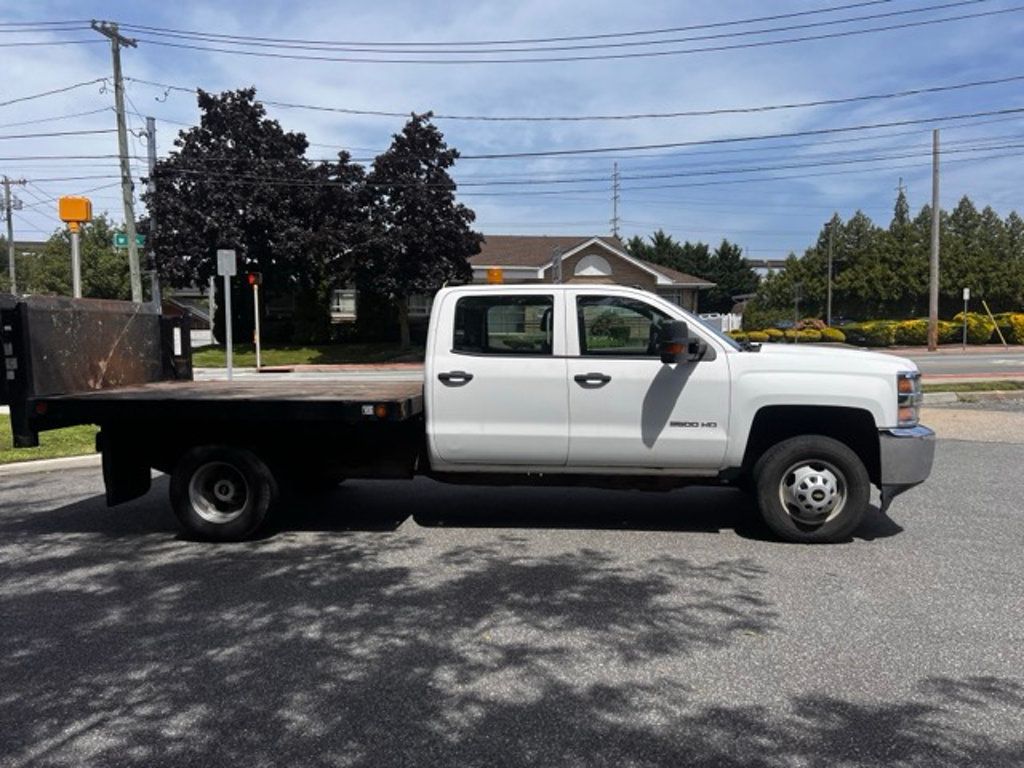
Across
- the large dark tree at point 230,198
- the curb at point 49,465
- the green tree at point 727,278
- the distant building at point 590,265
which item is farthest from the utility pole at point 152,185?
the green tree at point 727,278

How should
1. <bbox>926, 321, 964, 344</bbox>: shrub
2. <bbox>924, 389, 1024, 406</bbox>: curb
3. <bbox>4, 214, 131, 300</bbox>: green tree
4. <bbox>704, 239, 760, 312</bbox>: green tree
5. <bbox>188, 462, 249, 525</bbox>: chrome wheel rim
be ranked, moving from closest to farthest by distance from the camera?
<bbox>188, 462, 249, 525</bbox>: chrome wheel rim < <bbox>924, 389, 1024, 406</bbox>: curb < <bbox>926, 321, 964, 344</bbox>: shrub < <bbox>4, 214, 131, 300</bbox>: green tree < <bbox>704, 239, 760, 312</bbox>: green tree

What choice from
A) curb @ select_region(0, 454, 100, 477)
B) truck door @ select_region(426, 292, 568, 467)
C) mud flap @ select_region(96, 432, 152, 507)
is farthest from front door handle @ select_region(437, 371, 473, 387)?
curb @ select_region(0, 454, 100, 477)

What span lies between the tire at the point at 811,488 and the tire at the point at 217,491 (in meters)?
3.72

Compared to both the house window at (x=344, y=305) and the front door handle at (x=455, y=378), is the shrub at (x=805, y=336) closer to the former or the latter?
the house window at (x=344, y=305)

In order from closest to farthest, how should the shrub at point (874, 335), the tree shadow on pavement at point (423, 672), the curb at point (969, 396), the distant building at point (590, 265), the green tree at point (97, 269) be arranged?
the tree shadow on pavement at point (423, 672)
the curb at point (969, 396)
the shrub at point (874, 335)
the distant building at point (590, 265)
the green tree at point (97, 269)

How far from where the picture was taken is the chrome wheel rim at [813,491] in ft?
19.5

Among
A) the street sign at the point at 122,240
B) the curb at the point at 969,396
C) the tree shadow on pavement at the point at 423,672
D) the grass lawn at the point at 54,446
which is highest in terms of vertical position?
the street sign at the point at 122,240

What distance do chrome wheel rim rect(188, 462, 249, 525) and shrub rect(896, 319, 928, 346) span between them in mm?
38974

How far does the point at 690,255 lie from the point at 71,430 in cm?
7864

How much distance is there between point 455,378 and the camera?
6.07m

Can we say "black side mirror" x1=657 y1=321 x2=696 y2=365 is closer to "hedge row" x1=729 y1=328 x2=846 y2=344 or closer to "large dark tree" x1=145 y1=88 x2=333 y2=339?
"large dark tree" x1=145 y1=88 x2=333 y2=339

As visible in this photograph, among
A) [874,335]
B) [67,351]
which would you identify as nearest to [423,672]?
[67,351]

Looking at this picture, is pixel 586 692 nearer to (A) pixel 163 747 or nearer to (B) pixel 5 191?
(A) pixel 163 747

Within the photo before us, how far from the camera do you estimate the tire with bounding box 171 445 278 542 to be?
623 centimetres
